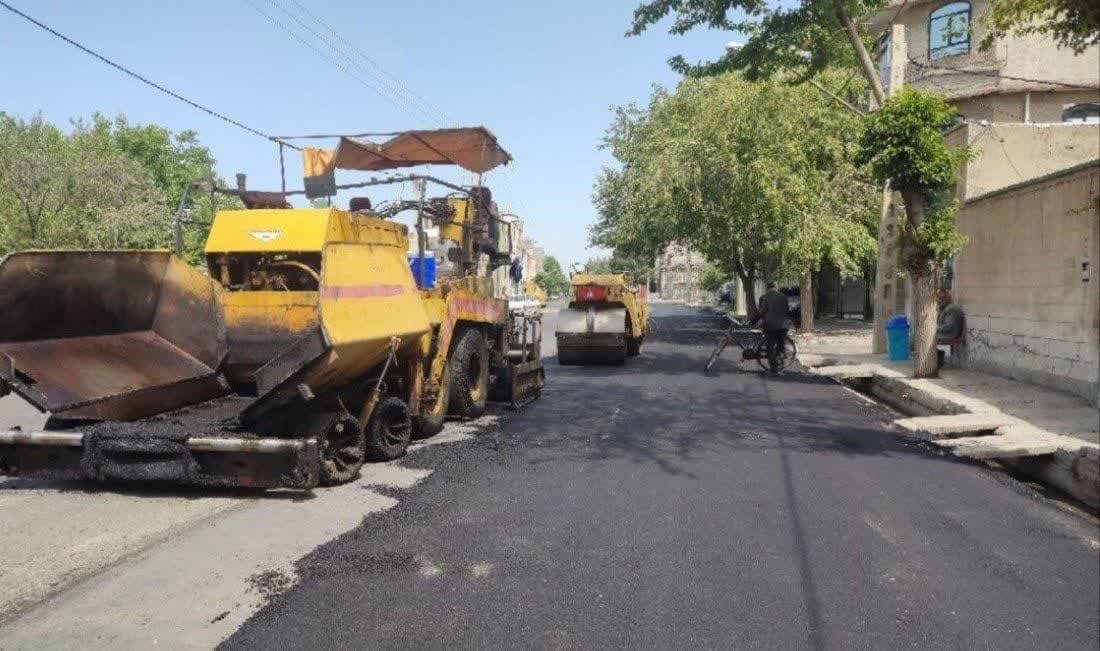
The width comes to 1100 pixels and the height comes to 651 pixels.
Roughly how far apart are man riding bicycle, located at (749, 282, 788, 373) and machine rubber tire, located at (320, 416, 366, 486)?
9.48 m

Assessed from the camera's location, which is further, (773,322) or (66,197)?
(66,197)

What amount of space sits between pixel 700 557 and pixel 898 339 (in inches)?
482

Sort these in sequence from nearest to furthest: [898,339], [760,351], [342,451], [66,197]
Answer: [342,451] → [760,351] → [898,339] → [66,197]

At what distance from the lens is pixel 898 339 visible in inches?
599

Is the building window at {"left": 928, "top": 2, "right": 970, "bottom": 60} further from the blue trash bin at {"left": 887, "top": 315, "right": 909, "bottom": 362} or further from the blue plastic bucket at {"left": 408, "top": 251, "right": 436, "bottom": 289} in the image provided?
the blue plastic bucket at {"left": 408, "top": 251, "right": 436, "bottom": 289}

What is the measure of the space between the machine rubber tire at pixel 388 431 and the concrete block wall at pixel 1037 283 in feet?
26.0

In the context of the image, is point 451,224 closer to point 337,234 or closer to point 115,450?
point 337,234

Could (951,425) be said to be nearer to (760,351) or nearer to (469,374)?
(469,374)

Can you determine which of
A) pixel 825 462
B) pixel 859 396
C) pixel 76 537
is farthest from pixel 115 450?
pixel 859 396

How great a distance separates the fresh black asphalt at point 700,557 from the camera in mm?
3588

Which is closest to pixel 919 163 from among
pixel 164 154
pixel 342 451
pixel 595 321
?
pixel 595 321

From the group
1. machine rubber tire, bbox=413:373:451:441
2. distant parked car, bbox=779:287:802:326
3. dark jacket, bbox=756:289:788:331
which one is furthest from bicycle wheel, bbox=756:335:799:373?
distant parked car, bbox=779:287:802:326

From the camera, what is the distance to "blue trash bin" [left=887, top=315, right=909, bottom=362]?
15.2 metres

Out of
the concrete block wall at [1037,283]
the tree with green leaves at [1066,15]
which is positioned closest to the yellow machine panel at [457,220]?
the tree with green leaves at [1066,15]
